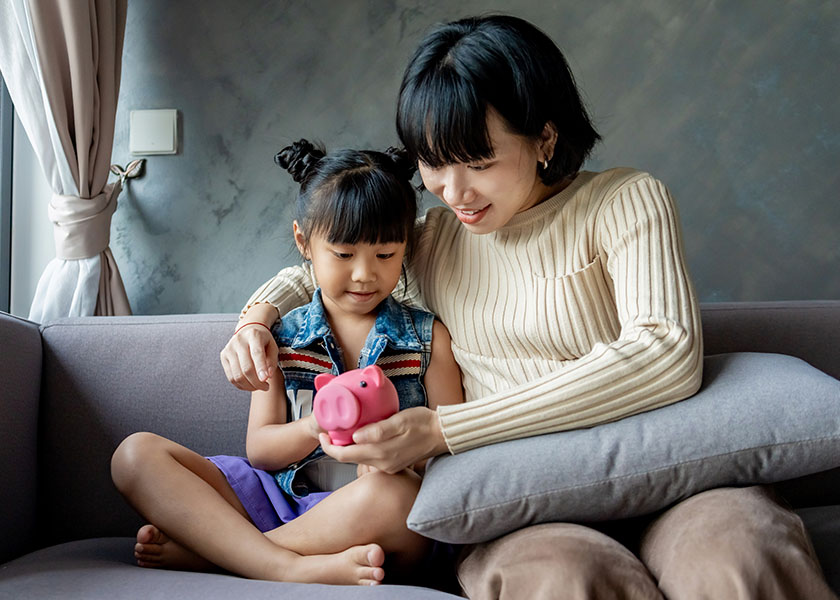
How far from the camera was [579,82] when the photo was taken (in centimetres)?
189

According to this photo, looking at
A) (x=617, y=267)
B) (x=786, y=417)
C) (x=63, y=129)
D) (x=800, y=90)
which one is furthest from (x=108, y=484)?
(x=800, y=90)

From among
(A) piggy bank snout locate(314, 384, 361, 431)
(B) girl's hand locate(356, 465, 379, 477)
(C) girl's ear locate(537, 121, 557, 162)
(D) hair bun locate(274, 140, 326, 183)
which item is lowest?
(B) girl's hand locate(356, 465, 379, 477)

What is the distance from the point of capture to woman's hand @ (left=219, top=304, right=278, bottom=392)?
4.02ft

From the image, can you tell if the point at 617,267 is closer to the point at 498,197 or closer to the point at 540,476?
the point at 498,197

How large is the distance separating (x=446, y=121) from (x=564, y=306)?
1.10ft

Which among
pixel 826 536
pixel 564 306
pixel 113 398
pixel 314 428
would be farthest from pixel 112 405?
pixel 826 536

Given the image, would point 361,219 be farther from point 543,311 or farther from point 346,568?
point 346,568

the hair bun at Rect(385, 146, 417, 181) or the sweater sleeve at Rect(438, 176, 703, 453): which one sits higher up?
the hair bun at Rect(385, 146, 417, 181)

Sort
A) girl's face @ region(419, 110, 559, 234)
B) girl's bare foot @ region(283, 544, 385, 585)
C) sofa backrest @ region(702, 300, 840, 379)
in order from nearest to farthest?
1. girl's bare foot @ region(283, 544, 385, 585)
2. girl's face @ region(419, 110, 559, 234)
3. sofa backrest @ region(702, 300, 840, 379)

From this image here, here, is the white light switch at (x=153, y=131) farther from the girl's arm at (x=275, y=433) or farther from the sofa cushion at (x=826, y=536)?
the sofa cushion at (x=826, y=536)

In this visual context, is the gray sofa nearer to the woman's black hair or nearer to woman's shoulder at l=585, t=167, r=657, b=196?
woman's shoulder at l=585, t=167, r=657, b=196

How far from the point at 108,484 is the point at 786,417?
114 cm

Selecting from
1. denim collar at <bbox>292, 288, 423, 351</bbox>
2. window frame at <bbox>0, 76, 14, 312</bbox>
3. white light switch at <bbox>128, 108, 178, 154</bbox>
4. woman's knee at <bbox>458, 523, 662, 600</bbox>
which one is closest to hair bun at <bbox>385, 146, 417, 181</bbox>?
denim collar at <bbox>292, 288, 423, 351</bbox>

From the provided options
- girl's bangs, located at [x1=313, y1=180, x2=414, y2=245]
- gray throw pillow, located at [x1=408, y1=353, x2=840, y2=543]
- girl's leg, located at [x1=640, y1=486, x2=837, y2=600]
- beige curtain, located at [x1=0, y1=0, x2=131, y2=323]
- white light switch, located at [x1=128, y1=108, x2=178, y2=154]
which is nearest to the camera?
girl's leg, located at [x1=640, y1=486, x2=837, y2=600]
